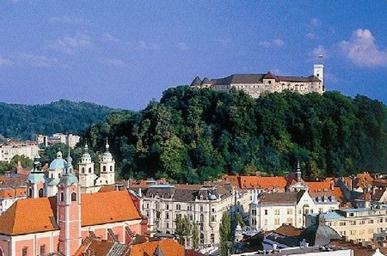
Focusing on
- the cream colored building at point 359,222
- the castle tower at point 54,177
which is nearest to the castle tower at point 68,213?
the castle tower at point 54,177

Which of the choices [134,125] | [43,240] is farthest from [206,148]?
[43,240]

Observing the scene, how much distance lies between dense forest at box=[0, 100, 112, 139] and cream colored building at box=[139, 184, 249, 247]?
53.4 metres

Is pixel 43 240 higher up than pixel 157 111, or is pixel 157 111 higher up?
pixel 157 111

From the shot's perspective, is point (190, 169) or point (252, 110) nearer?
point (190, 169)

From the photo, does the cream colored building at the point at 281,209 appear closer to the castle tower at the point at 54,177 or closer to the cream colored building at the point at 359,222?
the cream colored building at the point at 359,222

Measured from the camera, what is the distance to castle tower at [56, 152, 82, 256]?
15.8 m

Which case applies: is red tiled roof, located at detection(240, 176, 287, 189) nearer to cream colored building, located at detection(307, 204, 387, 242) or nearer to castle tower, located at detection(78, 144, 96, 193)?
cream colored building, located at detection(307, 204, 387, 242)

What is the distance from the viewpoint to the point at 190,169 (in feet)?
102

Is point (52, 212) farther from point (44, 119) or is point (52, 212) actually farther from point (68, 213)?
point (44, 119)

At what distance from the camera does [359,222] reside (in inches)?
845

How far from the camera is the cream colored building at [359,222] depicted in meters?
20.9

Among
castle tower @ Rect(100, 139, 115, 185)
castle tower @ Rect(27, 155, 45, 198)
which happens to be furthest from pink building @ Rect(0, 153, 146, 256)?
castle tower @ Rect(100, 139, 115, 185)

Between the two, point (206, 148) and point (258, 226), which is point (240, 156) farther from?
point (258, 226)

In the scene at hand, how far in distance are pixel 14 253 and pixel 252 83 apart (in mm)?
24165
